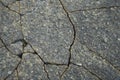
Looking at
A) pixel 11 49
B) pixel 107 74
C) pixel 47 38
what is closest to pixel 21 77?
pixel 11 49

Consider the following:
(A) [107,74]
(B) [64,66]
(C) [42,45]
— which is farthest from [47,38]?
(A) [107,74]

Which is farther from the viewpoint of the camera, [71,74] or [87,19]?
[87,19]

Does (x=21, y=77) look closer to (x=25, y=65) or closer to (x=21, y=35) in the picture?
(x=25, y=65)

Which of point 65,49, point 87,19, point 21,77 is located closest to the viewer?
point 21,77

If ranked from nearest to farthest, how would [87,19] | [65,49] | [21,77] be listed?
1. [21,77]
2. [65,49]
3. [87,19]

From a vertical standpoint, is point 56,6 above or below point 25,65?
above

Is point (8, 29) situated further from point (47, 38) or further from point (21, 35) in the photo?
point (47, 38)
